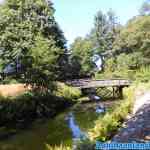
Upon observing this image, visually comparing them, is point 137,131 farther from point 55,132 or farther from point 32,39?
point 32,39

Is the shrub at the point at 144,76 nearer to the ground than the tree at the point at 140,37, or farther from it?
nearer to the ground

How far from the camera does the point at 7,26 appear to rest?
51156 millimetres

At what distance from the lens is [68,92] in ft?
148

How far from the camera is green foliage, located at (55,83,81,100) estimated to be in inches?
1684

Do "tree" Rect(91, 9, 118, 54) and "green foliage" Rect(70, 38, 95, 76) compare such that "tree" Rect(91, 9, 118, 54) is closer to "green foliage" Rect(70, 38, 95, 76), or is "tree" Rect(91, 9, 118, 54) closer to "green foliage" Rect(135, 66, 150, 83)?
"green foliage" Rect(70, 38, 95, 76)

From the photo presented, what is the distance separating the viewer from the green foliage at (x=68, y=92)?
140 feet

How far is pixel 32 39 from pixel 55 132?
93.8 ft

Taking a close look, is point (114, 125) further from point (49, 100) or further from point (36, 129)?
point (49, 100)

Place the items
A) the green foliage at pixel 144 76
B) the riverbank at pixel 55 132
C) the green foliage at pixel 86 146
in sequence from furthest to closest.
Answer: the green foliage at pixel 144 76 → the riverbank at pixel 55 132 → the green foliage at pixel 86 146

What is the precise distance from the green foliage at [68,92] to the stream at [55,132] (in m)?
6.17

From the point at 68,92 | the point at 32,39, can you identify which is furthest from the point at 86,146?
the point at 32,39

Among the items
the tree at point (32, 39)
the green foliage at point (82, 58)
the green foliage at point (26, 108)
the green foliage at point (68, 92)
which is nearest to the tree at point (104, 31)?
the green foliage at point (82, 58)

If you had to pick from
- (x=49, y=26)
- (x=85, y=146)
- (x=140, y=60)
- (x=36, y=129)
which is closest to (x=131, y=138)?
(x=85, y=146)

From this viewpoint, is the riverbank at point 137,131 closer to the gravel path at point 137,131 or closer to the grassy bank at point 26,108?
the gravel path at point 137,131
